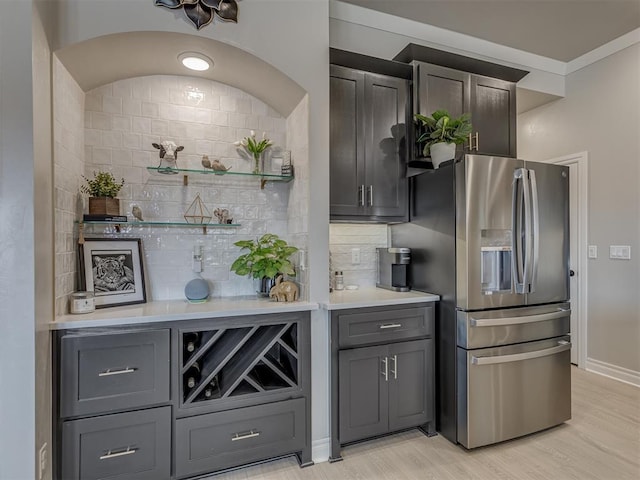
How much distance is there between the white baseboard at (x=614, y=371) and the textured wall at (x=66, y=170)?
4299 mm

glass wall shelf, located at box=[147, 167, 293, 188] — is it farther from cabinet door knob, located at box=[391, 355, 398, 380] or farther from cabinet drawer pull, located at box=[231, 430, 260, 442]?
cabinet drawer pull, located at box=[231, 430, 260, 442]

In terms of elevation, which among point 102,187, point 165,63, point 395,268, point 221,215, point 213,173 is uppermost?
point 165,63

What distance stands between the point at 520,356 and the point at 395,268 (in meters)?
0.97

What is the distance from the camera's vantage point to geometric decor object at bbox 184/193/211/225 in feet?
7.43

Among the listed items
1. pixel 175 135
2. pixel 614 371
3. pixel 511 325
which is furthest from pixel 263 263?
pixel 614 371

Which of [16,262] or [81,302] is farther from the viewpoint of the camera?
[81,302]

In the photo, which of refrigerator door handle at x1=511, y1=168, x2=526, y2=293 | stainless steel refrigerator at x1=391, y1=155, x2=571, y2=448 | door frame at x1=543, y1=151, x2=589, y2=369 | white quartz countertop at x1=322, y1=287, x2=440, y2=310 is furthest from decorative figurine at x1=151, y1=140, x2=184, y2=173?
door frame at x1=543, y1=151, x2=589, y2=369

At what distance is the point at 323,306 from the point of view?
204 cm

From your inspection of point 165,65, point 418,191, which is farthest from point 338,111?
point 165,65

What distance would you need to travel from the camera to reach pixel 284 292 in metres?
2.09

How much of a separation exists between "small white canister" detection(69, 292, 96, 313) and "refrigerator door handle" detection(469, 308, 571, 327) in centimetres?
213

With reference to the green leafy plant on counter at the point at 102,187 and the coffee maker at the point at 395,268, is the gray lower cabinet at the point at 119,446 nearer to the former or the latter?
the green leafy plant on counter at the point at 102,187

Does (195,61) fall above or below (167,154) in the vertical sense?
above

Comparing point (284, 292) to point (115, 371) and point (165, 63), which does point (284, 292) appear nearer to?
point (115, 371)
